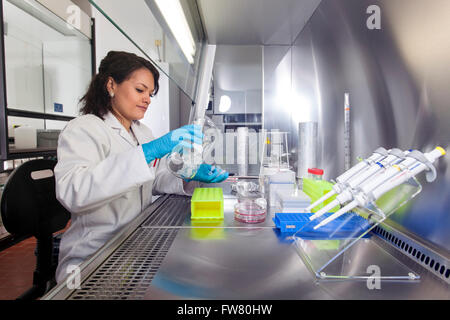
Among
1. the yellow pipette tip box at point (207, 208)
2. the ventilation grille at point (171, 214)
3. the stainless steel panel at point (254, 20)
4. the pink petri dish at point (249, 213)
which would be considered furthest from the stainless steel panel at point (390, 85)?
the ventilation grille at point (171, 214)

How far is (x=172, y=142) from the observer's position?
0.98 metres

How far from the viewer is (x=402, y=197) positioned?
23.6 inches

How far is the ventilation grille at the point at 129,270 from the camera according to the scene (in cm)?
49

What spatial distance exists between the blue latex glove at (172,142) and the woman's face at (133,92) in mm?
365

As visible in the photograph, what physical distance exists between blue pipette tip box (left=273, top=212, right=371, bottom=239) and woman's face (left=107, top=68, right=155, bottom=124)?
837mm

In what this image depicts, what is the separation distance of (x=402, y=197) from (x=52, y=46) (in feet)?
12.7

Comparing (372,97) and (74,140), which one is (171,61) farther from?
(372,97)

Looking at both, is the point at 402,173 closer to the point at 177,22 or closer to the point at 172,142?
the point at 172,142

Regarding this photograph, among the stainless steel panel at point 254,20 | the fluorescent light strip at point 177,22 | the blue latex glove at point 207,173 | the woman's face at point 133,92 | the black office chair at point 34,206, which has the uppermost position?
the stainless steel panel at point 254,20

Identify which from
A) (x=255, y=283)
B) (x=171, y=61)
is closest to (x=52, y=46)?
(x=171, y=61)

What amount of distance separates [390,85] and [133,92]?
1.03 m

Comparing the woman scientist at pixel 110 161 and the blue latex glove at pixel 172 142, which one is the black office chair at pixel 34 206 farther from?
the blue latex glove at pixel 172 142

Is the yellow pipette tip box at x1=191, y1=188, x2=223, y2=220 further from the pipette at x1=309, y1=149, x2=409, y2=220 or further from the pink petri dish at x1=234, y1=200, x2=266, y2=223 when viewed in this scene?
the pipette at x1=309, y1=149, x2=409, y2=220

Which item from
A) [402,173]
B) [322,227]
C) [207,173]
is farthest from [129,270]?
[207,173]
